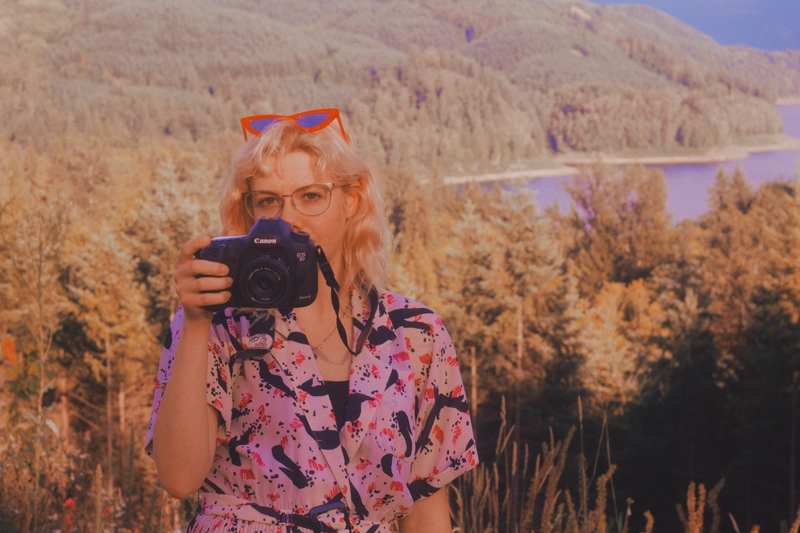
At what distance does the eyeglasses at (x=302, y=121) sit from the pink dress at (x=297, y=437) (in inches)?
16.3

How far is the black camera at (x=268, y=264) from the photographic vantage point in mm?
1313

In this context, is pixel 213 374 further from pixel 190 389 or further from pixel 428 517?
pixel 428 517

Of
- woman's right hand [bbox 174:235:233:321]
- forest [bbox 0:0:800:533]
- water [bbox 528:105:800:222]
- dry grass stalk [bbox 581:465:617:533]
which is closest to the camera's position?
woman's right hand [bbox 174:235:233:321]

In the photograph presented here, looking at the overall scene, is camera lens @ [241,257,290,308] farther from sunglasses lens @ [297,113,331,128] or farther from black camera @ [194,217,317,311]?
sunglasses lens @ [297,113,331,128]

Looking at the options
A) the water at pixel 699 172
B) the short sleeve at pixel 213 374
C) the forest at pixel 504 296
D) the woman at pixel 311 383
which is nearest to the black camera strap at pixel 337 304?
the woman at pixel 311 383

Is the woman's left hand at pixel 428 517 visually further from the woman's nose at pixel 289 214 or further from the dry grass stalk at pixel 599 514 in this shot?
the woman's nose at pixel 289 214

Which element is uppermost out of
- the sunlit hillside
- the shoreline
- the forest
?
the sunlit hillside

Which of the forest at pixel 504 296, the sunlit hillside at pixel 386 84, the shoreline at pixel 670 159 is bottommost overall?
the forest at pixel 504 296

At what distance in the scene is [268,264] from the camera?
4.42 ft

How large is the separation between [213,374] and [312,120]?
0.59 m

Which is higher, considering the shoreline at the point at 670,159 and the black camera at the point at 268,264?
the shoreline at the point at 670,159

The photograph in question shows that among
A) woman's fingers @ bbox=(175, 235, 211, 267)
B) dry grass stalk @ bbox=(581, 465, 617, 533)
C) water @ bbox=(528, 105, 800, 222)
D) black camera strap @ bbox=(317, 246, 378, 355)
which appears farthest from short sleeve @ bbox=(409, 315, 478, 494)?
water @ bbox=(528, 105, 800, 222)

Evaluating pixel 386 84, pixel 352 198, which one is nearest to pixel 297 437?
pixel 352 198

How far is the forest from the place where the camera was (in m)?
2.97
